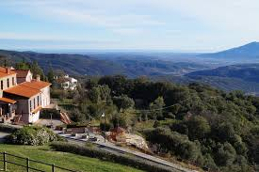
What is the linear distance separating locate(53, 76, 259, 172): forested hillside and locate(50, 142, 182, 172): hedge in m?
8.39

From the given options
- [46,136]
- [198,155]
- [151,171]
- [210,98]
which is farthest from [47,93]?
[210,98]

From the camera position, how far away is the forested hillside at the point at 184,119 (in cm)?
3748

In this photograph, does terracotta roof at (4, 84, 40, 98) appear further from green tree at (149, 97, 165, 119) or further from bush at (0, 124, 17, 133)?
green tree at (149, 97, 165, 119)

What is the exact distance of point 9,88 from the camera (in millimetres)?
39344

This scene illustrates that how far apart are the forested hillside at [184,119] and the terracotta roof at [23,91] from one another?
6014mm

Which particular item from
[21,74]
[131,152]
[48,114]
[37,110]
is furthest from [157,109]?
[131,152]

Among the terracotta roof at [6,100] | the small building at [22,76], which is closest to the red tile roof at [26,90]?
the terracotta roof at [6,100]

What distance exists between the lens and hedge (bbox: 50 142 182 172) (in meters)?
22.3

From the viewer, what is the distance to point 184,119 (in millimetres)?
50594

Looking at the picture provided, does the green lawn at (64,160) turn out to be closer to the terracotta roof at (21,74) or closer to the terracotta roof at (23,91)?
the terracotta roof at (23,91)

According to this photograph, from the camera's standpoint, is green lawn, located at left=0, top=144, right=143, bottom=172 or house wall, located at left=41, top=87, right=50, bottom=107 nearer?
green lawn, located at left=0, top=144, right=143, bottom=172

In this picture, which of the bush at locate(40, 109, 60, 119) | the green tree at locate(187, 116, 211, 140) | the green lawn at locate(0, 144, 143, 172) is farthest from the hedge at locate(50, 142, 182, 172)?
the green tree at locate(187, 116, 211, 140)

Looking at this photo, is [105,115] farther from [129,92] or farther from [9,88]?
[129,92]

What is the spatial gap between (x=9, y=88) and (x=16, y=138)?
52.8 ft
